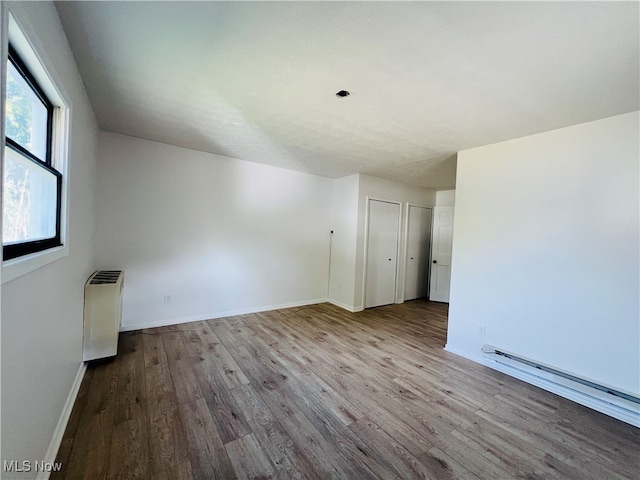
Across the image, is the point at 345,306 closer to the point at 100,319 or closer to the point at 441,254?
the point at 441,254

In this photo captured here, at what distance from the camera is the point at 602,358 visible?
208 centimetres

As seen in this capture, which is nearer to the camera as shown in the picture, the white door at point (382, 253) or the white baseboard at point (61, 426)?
the white baseboard at point (61, 426)

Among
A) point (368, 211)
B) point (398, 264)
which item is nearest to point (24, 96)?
point (368, 211)

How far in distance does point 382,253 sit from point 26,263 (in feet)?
14.5

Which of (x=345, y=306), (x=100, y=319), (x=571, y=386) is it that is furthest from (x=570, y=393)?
(x=100, y=319)

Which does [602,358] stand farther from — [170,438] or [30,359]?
[30,359]

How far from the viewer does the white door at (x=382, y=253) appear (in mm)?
4562

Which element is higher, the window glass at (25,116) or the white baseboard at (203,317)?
the window glass at (25,116)

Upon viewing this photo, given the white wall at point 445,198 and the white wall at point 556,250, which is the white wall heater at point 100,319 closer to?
the white wall at point 556,250

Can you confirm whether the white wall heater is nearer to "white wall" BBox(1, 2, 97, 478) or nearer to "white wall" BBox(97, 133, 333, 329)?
"white wall" BBox(1, 2, 97, 478)

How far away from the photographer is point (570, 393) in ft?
7.20

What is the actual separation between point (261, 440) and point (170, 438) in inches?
22.4

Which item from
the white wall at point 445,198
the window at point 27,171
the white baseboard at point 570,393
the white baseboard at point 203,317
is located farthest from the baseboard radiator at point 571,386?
the window at point 27,171

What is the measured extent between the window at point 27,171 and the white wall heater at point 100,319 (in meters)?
0.97
